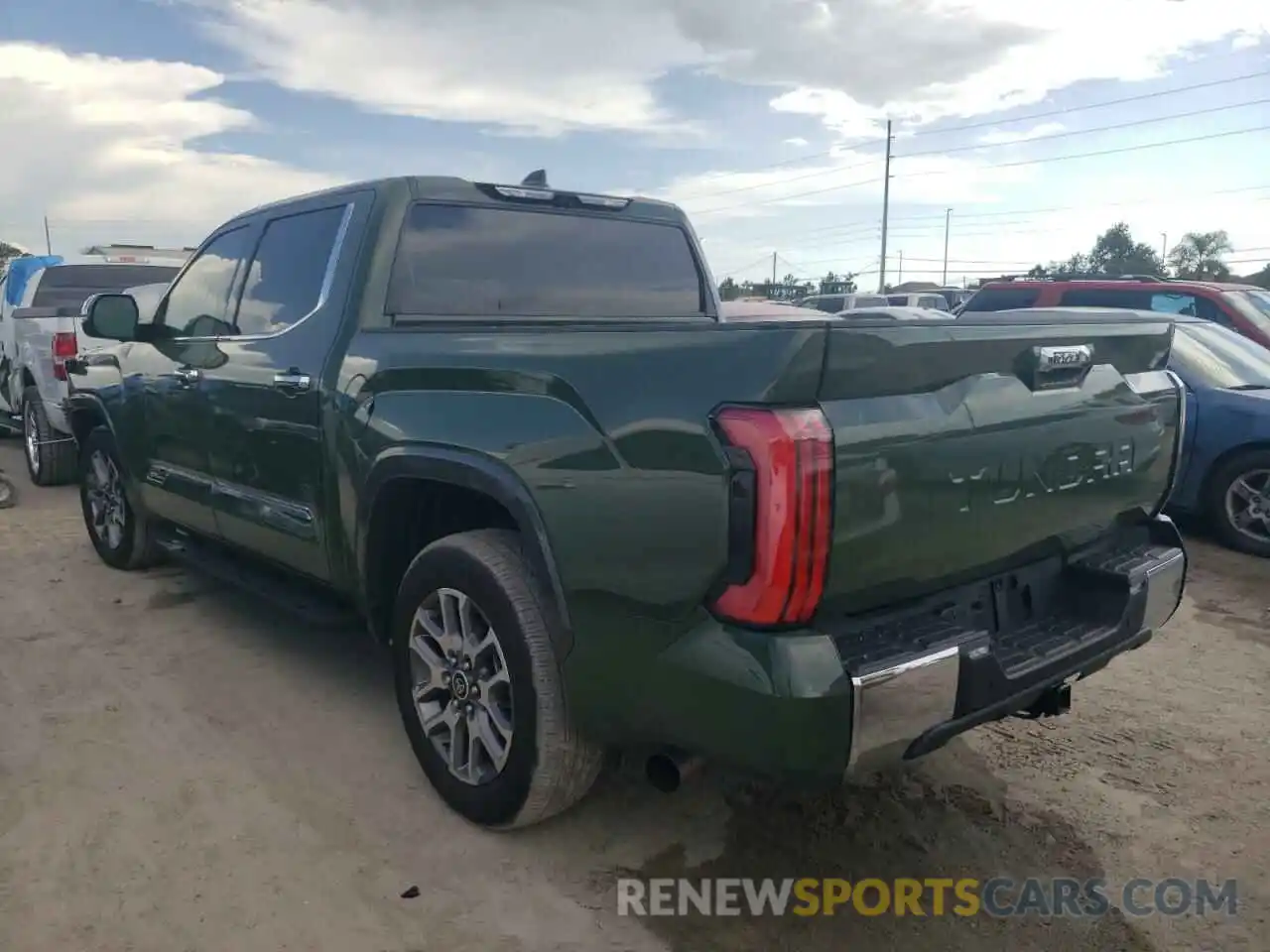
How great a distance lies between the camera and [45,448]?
28.0 ft

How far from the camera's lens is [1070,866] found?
292 centimetres

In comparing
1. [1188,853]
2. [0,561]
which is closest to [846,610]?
[1188,853]

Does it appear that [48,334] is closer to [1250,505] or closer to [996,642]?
[996,642]

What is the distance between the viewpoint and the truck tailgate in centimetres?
223

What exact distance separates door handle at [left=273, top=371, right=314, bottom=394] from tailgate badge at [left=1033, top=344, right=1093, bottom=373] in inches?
92.2

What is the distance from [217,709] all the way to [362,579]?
1.04 meters

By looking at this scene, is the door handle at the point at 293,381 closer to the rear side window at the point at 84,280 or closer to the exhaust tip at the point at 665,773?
the exhaust tip at the point at 665,773

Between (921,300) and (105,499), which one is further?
(921,300)

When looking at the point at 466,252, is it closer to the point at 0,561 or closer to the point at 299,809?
the point at 299,809

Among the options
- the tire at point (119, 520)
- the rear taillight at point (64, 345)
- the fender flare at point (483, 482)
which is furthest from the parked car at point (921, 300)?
the fender flare at point (483, 482)

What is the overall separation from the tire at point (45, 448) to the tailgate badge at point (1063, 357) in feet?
26.8

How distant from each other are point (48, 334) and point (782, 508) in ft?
26.3

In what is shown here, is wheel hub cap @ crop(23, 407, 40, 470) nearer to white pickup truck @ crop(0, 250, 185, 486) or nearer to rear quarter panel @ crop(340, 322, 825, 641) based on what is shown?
white pickup truck @ crop(0, 250, 185, 486)

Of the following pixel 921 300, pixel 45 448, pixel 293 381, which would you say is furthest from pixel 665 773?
pixel 921 300
